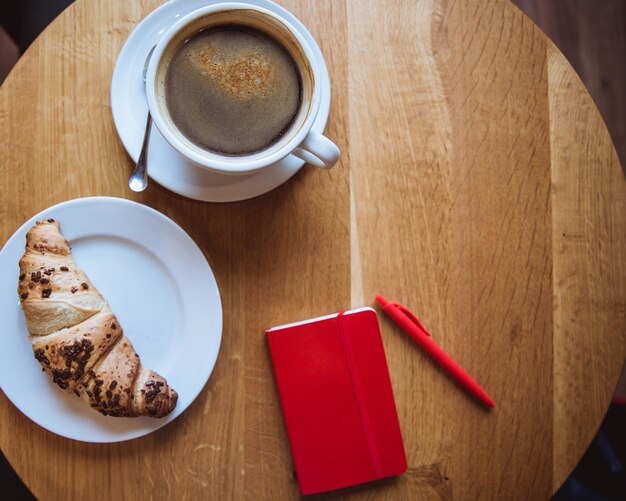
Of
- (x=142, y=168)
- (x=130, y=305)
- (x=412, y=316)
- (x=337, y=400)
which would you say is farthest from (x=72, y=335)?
(x=412, y=316)

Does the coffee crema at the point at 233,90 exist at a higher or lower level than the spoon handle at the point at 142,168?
higher

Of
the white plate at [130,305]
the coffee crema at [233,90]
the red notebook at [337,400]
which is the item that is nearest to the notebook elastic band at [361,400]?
the red notebook at [337,400]

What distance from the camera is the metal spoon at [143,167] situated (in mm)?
871

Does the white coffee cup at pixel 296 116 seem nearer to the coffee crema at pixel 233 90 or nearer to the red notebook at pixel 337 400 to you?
the coffee crema at pixel 233 90

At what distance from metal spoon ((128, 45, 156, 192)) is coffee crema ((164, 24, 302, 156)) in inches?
2.4

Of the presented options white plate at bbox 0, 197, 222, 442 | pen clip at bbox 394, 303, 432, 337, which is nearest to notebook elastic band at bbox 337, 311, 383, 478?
pen clip at bbox 394, 303, 432, 337

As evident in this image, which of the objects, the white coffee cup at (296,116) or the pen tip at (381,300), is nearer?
the white coffee cup at (296,116)

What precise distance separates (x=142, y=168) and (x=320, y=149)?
0.97 feet

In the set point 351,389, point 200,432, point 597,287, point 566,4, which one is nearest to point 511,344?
point 597,287

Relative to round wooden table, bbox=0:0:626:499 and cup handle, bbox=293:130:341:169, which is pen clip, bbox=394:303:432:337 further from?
cup handle, bbox=293:130:341:169

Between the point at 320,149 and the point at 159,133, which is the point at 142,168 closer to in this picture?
the point at 159,133

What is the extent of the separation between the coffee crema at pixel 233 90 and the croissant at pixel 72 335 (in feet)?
0.96

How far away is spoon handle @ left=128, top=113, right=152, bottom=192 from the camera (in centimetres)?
87

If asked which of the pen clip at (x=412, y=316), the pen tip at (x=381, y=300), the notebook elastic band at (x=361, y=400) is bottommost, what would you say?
the notebook elastic band at (x=361, y=400)
